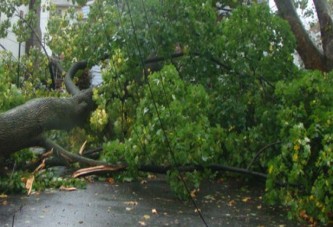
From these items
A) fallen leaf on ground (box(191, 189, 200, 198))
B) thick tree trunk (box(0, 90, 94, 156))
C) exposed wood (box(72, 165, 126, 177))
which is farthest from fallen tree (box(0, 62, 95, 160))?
fallen leaf on ground (box(191, 189, 200, 198))

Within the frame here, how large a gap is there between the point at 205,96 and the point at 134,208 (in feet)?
5.65

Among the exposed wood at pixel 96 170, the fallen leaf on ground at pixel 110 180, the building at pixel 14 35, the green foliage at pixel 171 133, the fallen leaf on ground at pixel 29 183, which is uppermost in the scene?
the building at pixel 14 35

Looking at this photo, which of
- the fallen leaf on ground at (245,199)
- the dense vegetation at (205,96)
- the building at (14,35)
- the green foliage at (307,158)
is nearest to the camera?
the green foliage at (307,158)

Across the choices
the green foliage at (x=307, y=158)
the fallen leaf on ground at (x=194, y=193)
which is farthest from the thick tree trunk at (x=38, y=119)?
the green foliage at (x=307, y=158)

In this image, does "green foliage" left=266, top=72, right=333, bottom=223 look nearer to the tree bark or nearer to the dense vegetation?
the dense vegetation

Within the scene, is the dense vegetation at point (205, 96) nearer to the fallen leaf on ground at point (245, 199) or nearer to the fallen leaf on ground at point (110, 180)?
the fallen leaf on ground at point (110, 180)

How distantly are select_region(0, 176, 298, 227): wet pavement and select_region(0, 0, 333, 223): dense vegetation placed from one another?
28cm

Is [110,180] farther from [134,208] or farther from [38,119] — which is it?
[134,208]

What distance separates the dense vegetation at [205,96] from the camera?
6.24 metres

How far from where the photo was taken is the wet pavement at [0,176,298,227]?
5.70 metres

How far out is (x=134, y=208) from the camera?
6301mm

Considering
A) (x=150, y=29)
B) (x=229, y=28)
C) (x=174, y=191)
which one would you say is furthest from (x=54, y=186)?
(x=229, y=28)

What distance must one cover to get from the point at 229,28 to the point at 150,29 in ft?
3.48

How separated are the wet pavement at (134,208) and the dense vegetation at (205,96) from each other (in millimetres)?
277
